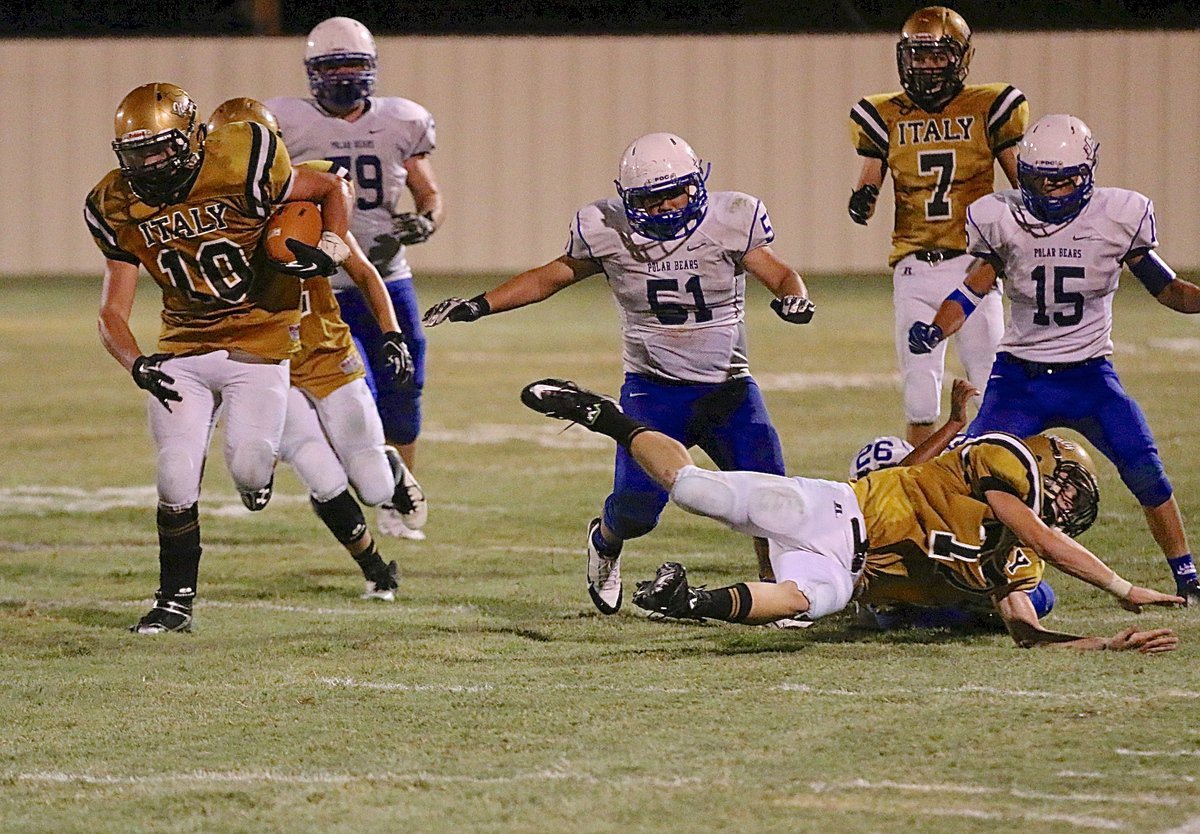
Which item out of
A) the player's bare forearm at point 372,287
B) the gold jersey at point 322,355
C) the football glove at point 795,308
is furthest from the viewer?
the gold jersey at point 322,355

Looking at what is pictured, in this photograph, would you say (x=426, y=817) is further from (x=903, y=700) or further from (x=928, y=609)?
(x=928, y=609)

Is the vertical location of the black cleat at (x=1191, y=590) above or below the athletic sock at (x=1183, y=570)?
below

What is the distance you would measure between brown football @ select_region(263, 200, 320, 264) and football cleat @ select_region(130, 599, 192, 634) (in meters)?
1.02

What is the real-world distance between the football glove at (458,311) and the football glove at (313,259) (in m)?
0.32

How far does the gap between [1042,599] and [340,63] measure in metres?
3.45

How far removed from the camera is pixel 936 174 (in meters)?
6.88

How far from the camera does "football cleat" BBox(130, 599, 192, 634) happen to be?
536 cm

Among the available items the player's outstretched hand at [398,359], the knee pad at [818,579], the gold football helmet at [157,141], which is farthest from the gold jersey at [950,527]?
the gold football helmet at [157,141]

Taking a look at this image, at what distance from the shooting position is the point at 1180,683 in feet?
14.3

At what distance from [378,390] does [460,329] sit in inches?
279

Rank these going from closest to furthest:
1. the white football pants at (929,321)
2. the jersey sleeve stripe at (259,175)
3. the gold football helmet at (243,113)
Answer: the jersey sleeve stripe at (259,175)
the gold football helmet at (243,113)
the white football pants at (929,321)

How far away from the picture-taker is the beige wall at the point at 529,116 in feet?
56.8

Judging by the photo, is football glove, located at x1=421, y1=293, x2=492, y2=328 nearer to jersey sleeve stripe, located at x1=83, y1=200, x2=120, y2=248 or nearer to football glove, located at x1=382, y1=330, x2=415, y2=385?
football glove, located at x1=382, y1=330, x2=415, y2=385

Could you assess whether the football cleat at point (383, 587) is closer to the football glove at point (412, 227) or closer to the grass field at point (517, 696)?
the grass field at point (517, 696)
